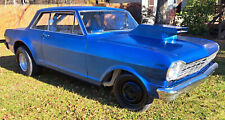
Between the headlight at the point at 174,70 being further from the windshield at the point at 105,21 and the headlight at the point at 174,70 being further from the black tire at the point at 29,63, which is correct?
the black tire at the point at 29,63

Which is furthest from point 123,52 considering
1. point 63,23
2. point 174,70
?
point 63,23

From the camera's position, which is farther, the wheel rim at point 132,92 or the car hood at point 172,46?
the wheel rim at point 132,92

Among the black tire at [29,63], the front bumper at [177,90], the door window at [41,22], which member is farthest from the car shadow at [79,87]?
the door window at [41,22]

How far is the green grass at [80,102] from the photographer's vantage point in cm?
329

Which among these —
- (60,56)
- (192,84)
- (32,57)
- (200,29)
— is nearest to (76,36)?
(60,56)

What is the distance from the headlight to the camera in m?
2.66

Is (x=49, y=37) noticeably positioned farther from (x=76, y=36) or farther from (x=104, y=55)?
(x=104, y=55)

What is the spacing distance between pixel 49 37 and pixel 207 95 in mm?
3319

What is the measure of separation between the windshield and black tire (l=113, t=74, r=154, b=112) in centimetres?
111

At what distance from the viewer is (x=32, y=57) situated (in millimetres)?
4871

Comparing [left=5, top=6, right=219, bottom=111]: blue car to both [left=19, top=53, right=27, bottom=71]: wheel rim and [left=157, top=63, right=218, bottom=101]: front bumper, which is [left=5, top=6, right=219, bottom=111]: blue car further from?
[left=19, top=53, right=27, bottom=71]: wheel rim

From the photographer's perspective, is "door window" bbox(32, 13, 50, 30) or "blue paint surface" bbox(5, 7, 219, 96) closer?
"blue paint surface" bbox(5, 7, 219, 96)

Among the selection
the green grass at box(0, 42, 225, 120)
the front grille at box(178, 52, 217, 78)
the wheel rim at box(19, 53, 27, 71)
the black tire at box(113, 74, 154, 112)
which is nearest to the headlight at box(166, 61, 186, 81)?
the front grille at box(178, 52, 217, 78)

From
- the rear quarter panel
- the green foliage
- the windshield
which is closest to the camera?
the windshield
